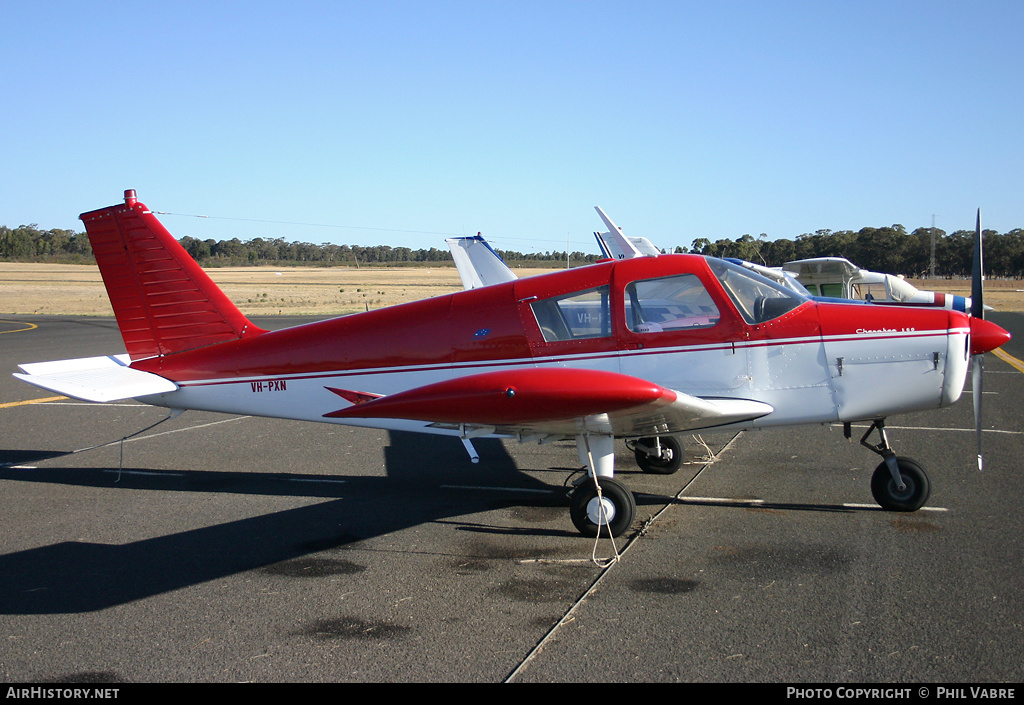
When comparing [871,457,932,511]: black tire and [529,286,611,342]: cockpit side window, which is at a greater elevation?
[529,286,611,342]: cockpit side window

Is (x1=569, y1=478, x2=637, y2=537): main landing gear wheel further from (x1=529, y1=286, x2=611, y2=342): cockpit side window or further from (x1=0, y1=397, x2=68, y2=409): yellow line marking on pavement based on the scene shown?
(x1=0, y1=397, x2=68, y2=409): yellow line marking on pavement

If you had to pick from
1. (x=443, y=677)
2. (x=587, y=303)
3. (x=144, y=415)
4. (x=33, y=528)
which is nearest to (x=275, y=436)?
(x=144, y=415)

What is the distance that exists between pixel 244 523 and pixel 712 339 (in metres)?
4.06

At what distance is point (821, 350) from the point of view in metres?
5.73

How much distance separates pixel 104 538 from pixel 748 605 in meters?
4.74

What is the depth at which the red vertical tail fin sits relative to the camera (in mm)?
7188

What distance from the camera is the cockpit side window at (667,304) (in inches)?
229

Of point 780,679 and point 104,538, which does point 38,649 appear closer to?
point 104,538

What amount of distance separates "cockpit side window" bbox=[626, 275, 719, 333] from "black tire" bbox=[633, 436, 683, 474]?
1.96 metres

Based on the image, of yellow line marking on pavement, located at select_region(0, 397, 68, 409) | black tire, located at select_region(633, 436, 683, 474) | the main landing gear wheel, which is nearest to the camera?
the main landing gear wheel

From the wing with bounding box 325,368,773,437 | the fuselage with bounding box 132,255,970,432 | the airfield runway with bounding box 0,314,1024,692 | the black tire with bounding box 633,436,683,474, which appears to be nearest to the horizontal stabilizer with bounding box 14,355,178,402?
the airfield runway with bounding box 0,314,1024,692

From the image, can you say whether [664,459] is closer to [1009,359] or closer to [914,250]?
[1009,359]

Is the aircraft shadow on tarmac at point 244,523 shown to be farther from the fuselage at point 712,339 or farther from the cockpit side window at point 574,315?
the cockpit side window at point 574,315

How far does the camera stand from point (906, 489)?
6.00 meters
